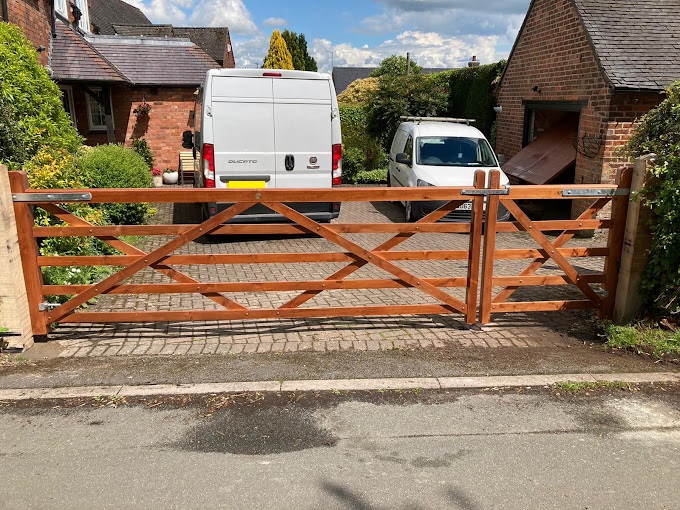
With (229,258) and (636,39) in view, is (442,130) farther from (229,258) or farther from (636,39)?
(229,258)

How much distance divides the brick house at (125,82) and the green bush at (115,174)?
548cm

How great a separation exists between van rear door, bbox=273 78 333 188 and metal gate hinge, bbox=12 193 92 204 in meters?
4.64

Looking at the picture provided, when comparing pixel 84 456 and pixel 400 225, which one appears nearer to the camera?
pixel 84 456

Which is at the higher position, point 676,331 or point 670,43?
point 670,43

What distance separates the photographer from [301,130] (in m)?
9.00

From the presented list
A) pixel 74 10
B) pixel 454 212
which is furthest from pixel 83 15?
pixel 454 212

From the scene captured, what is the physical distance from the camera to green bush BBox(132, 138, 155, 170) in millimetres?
16656

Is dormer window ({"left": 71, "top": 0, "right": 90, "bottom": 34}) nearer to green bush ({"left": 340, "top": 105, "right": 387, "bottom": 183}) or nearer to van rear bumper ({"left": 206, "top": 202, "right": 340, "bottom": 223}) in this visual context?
green bush ({"left": 340, "top": 105, "right": 387, "bottom": 183})

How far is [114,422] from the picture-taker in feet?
12.0

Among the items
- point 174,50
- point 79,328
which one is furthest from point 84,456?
point 174,50

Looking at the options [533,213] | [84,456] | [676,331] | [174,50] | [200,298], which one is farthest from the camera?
[174,50]

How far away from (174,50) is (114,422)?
1749cm

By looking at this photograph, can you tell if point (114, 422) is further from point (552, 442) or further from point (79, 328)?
point (552, 442)

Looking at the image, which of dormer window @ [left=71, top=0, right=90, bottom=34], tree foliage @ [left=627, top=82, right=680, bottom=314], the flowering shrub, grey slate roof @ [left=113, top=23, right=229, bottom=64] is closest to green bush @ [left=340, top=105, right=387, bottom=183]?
the flowering shrub
